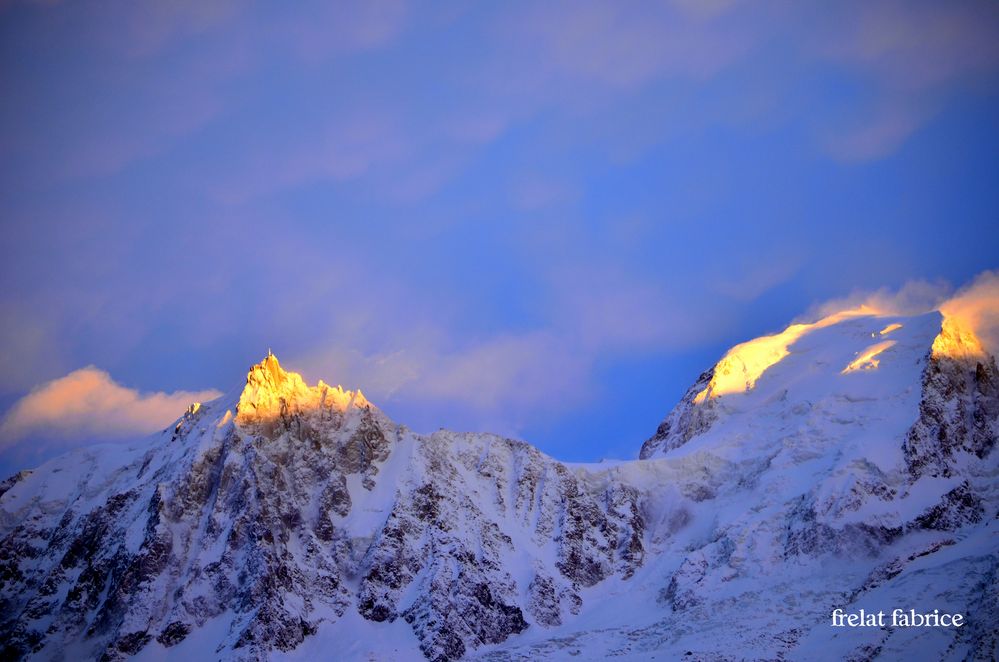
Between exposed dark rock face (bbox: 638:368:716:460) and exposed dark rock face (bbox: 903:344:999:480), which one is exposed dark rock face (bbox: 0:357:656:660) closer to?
exposed dark rock face (bbox: 638:368:716:460)

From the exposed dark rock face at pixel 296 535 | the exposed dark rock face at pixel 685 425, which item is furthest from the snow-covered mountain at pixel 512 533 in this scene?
the exposed dark rock face at pixel 685 425

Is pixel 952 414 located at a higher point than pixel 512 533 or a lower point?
lower

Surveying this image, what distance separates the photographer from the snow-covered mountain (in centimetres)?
12638

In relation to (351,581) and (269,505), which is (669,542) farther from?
(269,505)

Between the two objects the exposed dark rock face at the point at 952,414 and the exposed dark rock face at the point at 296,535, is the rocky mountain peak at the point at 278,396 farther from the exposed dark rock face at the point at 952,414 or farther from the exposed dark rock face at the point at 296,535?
the exposed dark rock face at the point at 952,414

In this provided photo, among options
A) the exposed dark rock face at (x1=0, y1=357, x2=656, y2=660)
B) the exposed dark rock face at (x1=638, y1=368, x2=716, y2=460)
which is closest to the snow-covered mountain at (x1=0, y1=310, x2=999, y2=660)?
the exposed dark rock face at (x1=0, y1=357, x2=656, y2=660)

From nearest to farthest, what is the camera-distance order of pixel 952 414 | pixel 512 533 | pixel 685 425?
pixel 512 533, pixel 952 414, pixel 685 425

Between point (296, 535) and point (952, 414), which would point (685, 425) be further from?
point (296, 535)

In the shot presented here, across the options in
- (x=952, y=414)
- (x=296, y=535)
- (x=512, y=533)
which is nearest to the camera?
A: (x=296, y=535)

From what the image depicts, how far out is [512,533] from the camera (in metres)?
152

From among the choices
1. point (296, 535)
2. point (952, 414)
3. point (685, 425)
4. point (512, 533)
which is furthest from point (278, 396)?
→ point (952, 414)

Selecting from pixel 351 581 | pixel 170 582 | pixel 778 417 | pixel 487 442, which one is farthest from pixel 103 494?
pixel 778 417

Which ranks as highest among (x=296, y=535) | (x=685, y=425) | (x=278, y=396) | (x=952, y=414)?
(x=278, y=396)

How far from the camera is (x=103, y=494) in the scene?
156m
